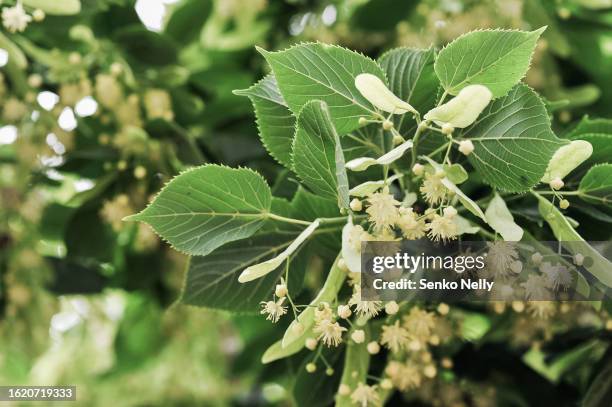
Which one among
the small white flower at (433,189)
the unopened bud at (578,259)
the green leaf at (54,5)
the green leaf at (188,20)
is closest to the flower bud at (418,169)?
the small white flower at (433,189)

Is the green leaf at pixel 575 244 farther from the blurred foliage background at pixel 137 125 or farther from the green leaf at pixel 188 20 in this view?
the green leaf at pixel 188 20

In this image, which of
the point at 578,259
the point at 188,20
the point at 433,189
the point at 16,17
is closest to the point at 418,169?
the point at 433,189

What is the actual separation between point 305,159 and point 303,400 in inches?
9.2

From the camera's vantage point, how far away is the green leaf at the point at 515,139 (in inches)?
16.5

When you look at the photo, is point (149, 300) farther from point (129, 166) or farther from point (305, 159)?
point (305, 159)

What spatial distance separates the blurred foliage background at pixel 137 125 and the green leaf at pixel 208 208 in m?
0.11

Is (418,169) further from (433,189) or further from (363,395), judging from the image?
(363,395)

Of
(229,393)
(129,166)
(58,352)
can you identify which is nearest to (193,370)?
(229,393)

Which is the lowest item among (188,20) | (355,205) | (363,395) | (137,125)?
(363,395)

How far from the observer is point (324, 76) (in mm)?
435

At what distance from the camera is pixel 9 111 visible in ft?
2.31

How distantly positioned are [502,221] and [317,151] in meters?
0.13

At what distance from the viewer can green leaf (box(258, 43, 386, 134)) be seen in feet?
1.41

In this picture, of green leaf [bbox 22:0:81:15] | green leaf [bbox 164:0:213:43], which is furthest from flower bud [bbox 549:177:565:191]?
green leaf [bbox 164:0:213:43]
